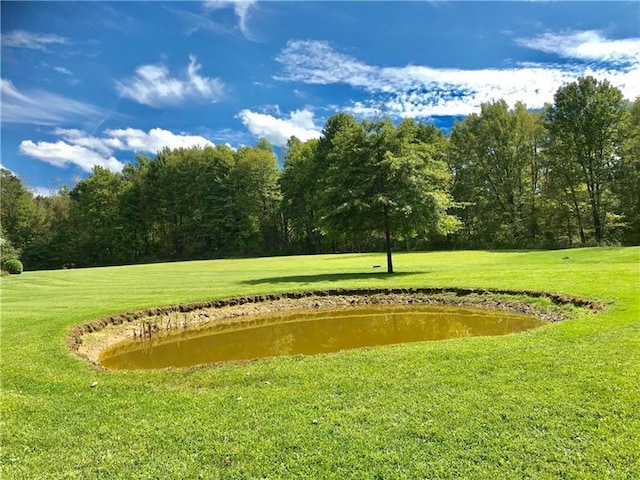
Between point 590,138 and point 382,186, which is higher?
point 590,138

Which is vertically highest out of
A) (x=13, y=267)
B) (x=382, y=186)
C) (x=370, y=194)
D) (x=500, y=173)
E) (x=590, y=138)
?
(x=590, y=138)

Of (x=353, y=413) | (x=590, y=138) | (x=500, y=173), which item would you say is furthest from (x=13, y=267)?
(x=590, y=138)

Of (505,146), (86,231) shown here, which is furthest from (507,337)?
(86,231)

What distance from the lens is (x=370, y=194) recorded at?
20875 mm

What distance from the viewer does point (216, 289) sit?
18.2 metres

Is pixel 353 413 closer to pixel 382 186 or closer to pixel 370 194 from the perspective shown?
pixel 370 194

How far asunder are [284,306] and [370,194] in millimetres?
7827

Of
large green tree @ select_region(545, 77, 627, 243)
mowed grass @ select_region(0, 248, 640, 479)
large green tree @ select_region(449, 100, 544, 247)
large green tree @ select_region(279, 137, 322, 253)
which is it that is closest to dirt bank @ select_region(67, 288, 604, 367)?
mowed grass @ select_region(0, 248, 640, 479)

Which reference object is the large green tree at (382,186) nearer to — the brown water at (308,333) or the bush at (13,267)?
the brown water at (308,333)

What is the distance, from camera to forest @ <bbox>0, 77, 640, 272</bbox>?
69.7 ft

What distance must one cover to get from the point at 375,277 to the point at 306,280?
10.7 ft

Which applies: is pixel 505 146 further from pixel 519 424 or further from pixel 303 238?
pixel 519 424

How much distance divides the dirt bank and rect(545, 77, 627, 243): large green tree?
29187 mm

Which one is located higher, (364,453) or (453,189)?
(453,189)
